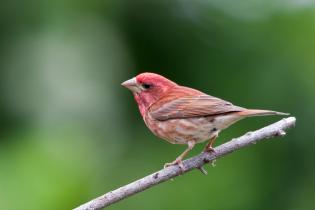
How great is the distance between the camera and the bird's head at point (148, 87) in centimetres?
406

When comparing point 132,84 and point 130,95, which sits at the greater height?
point 132,84

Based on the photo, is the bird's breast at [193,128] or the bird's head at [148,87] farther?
the bird's head at [148,87]

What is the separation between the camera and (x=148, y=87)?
4.11 metres

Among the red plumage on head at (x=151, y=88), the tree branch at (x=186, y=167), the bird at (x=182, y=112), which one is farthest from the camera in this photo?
the red plumage on head at (x=151, y=88)

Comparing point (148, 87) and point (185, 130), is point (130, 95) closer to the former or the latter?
point (148, 87)

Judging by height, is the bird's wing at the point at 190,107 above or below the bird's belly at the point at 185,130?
above

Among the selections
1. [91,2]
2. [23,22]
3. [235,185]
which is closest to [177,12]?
[91,2]

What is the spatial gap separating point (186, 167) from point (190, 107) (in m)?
0.61

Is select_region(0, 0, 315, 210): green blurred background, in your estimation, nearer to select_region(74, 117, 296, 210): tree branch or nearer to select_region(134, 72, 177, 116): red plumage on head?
select_region(134, 72, 177, 116): red plumage on head

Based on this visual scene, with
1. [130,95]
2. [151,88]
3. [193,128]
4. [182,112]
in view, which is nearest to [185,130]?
[193,128]

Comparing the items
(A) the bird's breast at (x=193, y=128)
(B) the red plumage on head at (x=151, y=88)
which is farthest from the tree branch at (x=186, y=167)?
(B) the red plumage on head at (x=151, y=88)

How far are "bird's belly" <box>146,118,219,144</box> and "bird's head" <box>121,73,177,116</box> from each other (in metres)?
0.22

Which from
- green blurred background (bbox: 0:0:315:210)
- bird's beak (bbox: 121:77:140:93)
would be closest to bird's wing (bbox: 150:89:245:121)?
bird's beak (bbox: 121:77:140:93)

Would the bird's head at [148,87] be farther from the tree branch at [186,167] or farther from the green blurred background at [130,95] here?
the tree branch at [186,167]
